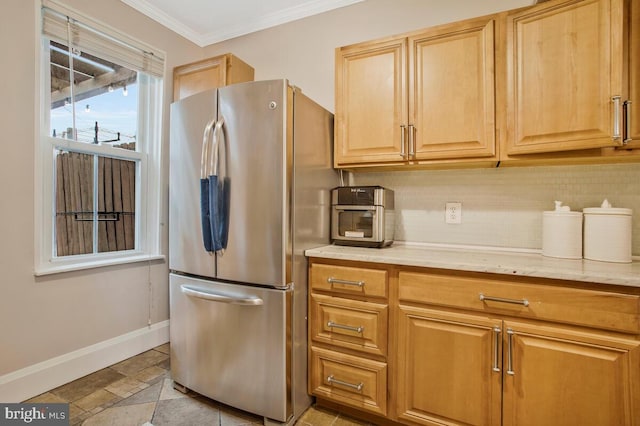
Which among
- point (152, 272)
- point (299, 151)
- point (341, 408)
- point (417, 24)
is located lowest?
point (341, 408)

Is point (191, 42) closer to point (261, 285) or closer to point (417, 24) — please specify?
point (417, 24)

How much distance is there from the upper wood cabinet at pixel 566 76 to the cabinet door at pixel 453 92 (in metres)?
0.10

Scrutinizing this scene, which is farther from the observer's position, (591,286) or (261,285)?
(261,285)

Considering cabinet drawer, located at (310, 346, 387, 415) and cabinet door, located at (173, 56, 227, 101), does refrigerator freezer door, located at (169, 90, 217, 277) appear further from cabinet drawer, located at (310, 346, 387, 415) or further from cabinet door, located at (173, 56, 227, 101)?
cabinet drawer, located at (310, 346, 387, 415)

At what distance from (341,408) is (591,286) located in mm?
1349

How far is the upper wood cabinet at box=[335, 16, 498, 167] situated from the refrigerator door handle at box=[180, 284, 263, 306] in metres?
0.97

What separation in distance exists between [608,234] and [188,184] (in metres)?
2.20

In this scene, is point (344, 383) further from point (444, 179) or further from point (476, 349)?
point (444, 179)

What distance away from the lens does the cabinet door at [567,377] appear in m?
1.15

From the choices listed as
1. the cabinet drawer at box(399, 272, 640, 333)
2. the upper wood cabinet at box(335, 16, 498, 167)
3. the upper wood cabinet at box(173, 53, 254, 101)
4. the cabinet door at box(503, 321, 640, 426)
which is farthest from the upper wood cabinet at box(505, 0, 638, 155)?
the upper wood cabinet at box(173, 53, 254, 101)

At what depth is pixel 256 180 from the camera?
1.58 meters

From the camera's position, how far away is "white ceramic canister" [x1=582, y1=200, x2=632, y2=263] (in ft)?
4.75

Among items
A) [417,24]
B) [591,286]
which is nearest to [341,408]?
[591,286]

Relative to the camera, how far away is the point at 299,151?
1.65 m
